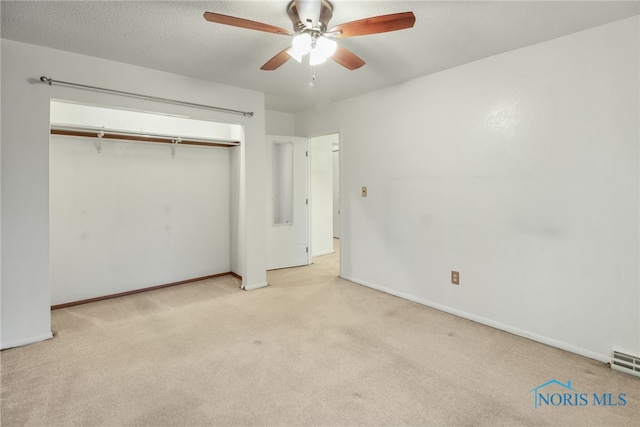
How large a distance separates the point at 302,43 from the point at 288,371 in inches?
86.0

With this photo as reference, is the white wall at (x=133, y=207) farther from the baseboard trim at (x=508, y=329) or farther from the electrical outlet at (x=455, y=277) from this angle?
the electrical outlet at (x=455, y=277)

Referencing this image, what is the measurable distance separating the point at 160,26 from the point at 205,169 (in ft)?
7.15

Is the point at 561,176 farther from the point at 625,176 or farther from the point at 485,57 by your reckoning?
the point at 485,57

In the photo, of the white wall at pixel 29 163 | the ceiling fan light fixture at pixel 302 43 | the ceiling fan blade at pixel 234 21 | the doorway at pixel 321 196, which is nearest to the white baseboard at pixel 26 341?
the white wall at pixel 29 163

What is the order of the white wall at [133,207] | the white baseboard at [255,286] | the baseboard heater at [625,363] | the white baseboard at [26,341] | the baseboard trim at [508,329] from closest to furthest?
the baseboard heater at [625,363] → the baseboard trim at [508,329] → the white baseboard at [26,341] → the white wall at [133,207] → the white baseboard at [255,286]

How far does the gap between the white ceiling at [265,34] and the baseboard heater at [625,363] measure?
91.5 inches

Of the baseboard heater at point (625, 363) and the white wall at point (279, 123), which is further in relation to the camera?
the white wall at point (279, 123)

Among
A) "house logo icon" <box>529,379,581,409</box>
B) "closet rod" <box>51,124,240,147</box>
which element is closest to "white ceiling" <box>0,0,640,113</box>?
"closet rod" <box>51,124,240,147</box>

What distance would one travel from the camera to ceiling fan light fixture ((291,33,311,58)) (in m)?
2.06

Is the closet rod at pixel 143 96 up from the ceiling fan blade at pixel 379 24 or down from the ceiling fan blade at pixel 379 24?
up

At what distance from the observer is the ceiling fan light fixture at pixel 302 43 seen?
2.06 m

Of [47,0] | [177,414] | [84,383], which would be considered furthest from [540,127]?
[84,383]

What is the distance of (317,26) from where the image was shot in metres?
2.06

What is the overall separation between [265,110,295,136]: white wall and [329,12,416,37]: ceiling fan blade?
3073 mm
